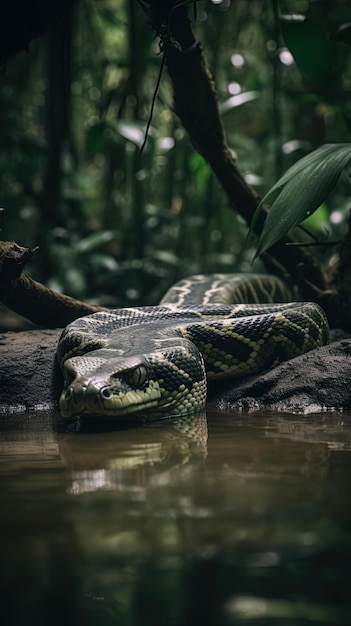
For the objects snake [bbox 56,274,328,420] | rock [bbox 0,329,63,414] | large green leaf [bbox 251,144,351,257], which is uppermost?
large green leaf [bbox 251,144,351,257]

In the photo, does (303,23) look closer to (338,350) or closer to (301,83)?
(338,350)

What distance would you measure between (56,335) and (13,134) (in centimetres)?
374

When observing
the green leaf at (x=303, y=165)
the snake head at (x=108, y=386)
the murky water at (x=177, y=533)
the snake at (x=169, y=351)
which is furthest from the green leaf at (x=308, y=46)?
the murky water at (x=177, y=533)

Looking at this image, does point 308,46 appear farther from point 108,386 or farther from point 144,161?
point 144,161

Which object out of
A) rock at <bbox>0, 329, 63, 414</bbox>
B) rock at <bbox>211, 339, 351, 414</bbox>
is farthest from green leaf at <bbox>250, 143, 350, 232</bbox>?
rock at <bbox>0, 329, 63, 414</bbox>

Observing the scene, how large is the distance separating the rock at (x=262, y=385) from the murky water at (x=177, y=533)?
105cm

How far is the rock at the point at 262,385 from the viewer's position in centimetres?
427

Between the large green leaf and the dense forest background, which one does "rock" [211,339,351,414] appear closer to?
the large green leaf

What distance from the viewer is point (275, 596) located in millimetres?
1516

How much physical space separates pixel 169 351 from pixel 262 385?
2.63 feet

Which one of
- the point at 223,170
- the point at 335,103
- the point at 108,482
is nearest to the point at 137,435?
the point at 108,482

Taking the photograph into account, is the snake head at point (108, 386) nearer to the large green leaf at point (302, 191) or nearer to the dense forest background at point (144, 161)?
the large green leaf at point (302, 191)

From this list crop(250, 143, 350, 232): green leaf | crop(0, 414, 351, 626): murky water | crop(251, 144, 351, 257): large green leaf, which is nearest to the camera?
crop(0, 414, 351, 626): murky water

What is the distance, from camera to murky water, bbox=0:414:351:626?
58.5 inches
